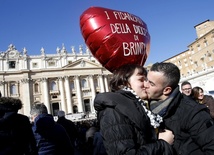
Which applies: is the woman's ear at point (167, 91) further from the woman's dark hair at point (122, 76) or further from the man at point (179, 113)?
the woman's dark hair at point (122, 76)

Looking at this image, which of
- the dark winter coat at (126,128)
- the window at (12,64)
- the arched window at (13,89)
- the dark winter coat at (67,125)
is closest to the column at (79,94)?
the arched window at (13,89)

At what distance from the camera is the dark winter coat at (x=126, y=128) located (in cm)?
147

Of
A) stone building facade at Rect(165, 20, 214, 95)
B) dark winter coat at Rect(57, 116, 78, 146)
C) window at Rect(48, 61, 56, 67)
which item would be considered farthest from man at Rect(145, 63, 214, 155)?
window at Rect(48, 61, 56, 67)

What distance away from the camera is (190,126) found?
5.55 ft

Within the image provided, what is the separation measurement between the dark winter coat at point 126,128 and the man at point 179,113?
0.86 ft

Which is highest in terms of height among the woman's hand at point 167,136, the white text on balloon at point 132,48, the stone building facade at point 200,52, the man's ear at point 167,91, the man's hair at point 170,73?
the stone building facade at point 200,52

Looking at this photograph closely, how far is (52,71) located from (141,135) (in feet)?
126

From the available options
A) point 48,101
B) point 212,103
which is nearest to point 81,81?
point 48,101

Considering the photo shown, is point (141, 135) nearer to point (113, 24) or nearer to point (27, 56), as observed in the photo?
point (113, 24)

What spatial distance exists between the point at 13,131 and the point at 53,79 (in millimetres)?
37481

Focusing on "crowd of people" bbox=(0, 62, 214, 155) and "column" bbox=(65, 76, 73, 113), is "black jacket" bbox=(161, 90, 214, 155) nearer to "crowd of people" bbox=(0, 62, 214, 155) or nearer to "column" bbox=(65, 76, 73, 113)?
"crowd of people" bbox=(0, 62, 214, 155)

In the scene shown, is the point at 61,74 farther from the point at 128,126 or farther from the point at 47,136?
the point at 128,126

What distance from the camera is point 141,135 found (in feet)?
5.08

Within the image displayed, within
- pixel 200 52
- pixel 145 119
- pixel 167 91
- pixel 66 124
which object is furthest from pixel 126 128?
pixel 200 52
